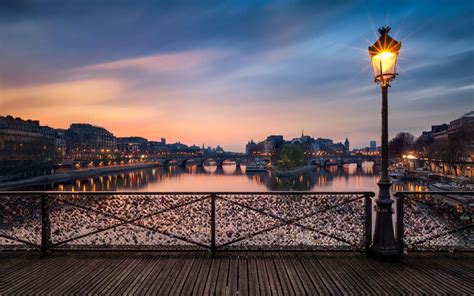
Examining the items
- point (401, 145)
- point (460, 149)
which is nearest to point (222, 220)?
point (460, 149)

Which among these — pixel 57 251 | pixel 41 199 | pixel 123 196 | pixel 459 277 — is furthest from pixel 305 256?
pixel 41 199

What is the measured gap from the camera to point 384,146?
6195 millimetres

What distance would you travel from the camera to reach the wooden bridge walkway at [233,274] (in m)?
4.69

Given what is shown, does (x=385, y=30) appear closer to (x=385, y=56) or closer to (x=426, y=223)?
(x=385, y=56)

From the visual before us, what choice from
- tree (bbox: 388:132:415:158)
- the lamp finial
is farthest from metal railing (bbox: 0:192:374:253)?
tree (bbox: 388:132:415:158)

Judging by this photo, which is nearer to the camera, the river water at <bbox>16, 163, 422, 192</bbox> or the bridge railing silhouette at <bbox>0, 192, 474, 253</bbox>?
the bridge railing silhouette at <bbox>0, 192, 474, 253</bbox>

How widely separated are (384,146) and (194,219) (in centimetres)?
449

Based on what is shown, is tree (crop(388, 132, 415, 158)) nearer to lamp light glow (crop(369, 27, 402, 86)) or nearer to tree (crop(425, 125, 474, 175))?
tree (crop(425, 125, 474, 175))

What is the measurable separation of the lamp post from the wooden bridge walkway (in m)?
0.36

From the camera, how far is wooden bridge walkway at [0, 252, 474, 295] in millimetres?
4691

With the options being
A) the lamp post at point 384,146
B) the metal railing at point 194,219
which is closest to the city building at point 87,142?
the metal railing at point 194,219

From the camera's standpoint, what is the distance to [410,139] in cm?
10850

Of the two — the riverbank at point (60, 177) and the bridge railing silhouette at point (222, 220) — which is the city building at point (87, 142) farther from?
the bridge railing silhouette at point (222, 220)

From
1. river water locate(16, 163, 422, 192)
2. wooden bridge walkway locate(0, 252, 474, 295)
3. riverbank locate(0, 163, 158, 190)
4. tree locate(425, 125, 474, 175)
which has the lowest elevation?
river water locate(16, 163, 422, 192)
